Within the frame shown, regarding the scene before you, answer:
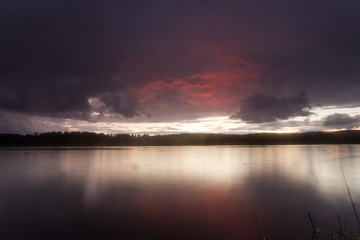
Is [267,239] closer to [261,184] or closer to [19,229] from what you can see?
[19,229]

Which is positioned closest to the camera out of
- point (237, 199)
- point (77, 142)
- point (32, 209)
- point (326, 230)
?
Result: point (326, 230)

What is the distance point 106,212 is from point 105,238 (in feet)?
11.3

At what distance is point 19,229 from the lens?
9.97m

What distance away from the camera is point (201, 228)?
980cm

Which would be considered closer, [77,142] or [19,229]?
[19,229]

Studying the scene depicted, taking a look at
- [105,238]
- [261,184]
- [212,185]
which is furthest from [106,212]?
[261,184]

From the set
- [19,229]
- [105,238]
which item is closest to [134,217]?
[105,238]

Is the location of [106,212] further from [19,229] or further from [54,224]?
[19,229]

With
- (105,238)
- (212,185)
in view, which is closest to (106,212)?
(105,238)

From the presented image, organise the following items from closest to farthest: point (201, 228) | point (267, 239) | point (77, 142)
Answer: point (267, 239), point (201, 228), point (77, 142)

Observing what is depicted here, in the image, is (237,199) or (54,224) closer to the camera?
(54,224)

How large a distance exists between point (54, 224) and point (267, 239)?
30.2 ft

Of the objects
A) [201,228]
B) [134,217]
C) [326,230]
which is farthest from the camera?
[134,217]

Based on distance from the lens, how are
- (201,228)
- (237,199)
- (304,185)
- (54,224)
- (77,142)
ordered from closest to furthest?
(201,228) → (54,224) → (237,199) → (304,185) → (77,142)
